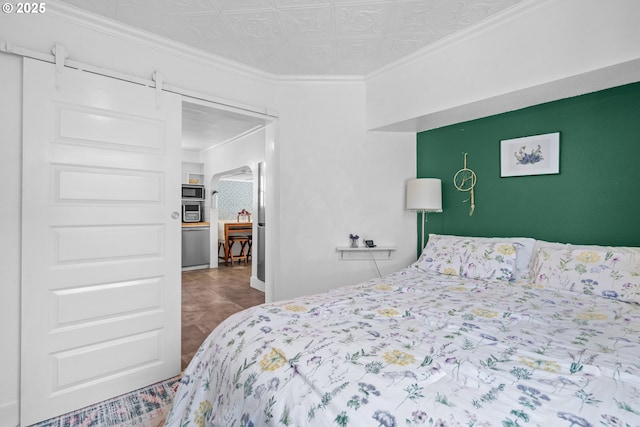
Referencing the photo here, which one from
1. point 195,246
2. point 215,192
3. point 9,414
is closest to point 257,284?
point 195,246

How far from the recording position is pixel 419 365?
1038 millimetres

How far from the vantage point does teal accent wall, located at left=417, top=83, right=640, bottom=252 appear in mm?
2162

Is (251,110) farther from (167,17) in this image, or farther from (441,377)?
(441,377)

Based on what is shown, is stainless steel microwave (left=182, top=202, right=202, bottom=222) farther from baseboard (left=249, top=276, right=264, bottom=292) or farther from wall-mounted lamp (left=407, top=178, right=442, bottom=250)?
wall-mounted lamp (left=407, top=178, right=442, bottom=250)

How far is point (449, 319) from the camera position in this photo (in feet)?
4.93

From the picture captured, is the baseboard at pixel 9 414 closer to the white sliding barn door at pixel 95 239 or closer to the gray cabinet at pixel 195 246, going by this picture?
the white sliding barn door at pixel 95 239

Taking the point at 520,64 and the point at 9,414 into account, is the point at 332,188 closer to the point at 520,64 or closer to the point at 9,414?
the point at 520,64

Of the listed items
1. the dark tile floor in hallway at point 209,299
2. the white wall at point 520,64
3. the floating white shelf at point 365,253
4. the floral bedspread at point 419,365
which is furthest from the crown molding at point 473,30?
the dark tile floor in hallway at point 209,299

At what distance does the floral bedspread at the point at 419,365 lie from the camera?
838 millimetres

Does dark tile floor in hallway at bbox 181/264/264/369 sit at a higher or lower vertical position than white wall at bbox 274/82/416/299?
lower

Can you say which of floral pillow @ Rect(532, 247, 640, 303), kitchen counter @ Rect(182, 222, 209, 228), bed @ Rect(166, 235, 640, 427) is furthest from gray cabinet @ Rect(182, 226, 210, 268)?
floral pillow @ Rect(532, 247, 640, 303)

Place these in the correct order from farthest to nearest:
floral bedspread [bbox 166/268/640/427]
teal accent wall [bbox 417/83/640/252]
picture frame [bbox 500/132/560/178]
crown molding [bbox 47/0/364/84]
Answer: picture frame [bbox 500/132/560/178], teal accent wall [bbox 417/83/640/252], crown molding [bbox 47/0/364/84], floral bedspread [bbox 166/268/640/427]

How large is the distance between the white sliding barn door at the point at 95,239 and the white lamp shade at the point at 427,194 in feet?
7.05

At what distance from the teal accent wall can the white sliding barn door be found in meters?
2.65
